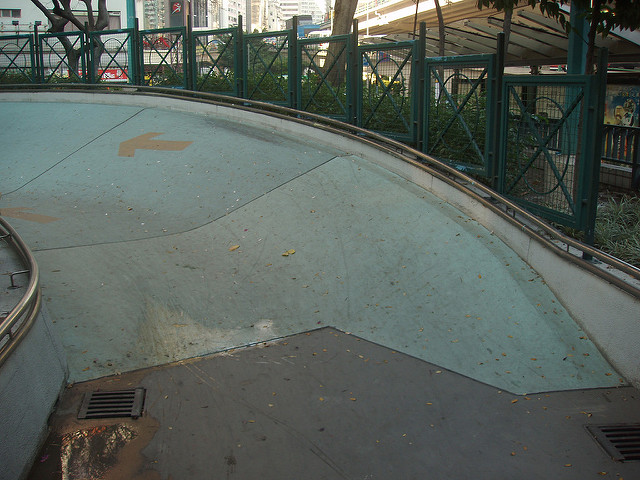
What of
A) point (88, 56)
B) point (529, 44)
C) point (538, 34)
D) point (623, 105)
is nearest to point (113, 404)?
point (623, 105)

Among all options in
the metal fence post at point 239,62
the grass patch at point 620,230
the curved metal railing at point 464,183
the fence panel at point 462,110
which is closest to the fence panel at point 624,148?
the grass patch at point 620,230

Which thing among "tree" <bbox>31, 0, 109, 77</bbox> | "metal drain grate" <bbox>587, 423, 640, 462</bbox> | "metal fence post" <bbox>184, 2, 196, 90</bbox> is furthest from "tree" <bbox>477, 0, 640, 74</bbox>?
"tree" <bbox>31, 0, 109, 77</bbox>

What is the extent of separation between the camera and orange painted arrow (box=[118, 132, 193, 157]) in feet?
36.2

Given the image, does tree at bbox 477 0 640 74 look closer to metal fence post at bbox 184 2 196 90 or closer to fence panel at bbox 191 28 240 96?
fence panel at bbox 191 28 240 96

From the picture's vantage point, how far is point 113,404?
4645 millimetres

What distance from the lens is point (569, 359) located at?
5145 millimetres

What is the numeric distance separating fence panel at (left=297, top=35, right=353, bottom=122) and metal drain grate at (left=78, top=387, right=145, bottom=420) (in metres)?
6.77

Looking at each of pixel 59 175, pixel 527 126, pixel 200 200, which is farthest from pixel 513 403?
pixel 59 175

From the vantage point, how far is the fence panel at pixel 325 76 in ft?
34.2

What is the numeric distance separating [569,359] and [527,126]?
260 centimetres

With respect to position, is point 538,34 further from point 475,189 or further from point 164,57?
point 475,189

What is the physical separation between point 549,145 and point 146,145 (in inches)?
289

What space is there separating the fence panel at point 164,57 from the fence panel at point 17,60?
11.9ft

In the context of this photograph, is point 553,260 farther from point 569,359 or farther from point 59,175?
point 59,175
